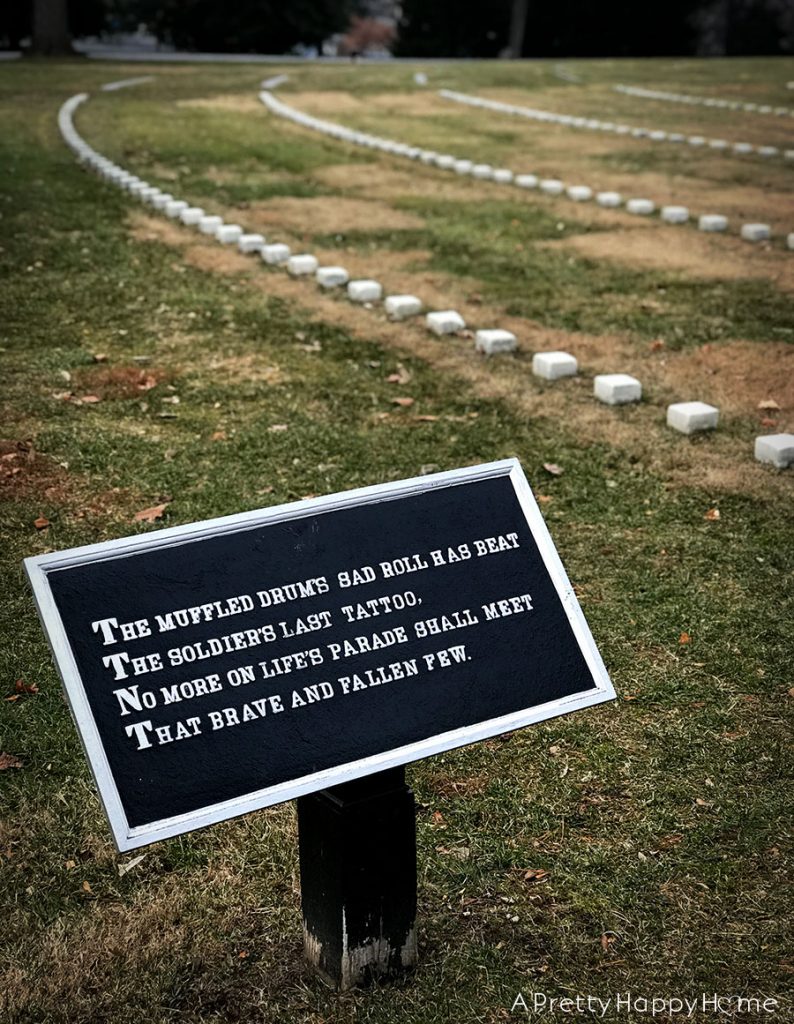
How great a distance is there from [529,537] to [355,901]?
1109mm

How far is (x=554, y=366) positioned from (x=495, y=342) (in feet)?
2.29

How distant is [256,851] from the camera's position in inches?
149

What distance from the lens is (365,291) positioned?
10.0 m

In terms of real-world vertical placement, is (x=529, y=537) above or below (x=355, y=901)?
above

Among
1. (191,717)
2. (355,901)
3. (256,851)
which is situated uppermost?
(191,717)

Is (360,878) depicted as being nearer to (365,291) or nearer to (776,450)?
(776,450)

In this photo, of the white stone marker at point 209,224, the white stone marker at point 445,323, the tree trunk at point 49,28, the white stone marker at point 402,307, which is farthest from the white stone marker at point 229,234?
the tree trunk at point 49,28

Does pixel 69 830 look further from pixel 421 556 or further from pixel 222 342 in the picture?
pixel 222 342

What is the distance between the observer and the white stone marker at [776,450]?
6.61 m

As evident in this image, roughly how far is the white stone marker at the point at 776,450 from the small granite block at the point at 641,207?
7.80 metres

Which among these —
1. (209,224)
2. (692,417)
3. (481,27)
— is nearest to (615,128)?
(209,224)

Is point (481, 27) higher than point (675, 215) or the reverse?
higher

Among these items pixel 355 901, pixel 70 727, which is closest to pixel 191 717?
pixel 355 901

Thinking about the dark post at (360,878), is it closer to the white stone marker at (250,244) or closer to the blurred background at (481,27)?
the white stone marker at (250,244)
